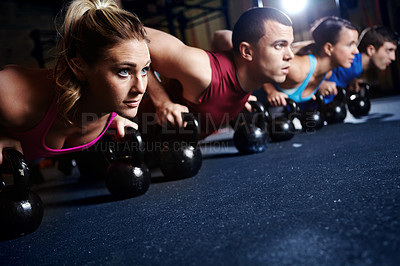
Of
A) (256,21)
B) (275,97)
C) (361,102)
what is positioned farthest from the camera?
(361,102)

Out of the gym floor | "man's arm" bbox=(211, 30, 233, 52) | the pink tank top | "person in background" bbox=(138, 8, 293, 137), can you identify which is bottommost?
the gym floor

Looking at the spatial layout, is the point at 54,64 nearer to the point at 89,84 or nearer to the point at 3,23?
the point at 89,84

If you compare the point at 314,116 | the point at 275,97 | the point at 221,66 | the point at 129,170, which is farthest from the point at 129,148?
the point at 314,116

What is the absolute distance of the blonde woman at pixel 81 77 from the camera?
2.27 ft

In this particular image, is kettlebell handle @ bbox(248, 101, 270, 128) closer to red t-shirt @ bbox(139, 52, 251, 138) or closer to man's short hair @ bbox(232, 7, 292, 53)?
red t-shirt @ bbox(139, 52, 251, 138)

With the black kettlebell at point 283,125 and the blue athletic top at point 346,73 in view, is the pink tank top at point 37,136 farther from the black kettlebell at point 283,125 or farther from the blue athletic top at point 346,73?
the blue athletic top at point 346,73

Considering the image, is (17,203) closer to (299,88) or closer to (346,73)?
(299,88)

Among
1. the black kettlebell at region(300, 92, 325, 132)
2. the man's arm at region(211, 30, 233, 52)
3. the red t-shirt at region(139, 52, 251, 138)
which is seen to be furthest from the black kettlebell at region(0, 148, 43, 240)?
the black kettlebell at region(300, 92, 325, 132)

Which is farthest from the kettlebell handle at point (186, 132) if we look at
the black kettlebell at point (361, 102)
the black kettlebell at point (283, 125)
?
the black kettlebell at point (361, 102)

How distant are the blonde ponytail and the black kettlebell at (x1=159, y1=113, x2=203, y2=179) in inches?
13.5

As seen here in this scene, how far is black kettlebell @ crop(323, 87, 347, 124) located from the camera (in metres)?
1.65

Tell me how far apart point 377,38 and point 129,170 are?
1510mm

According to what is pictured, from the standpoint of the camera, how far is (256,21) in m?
0.95

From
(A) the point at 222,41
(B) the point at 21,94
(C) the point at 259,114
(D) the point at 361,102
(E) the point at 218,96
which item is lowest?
(D) the point at 361,102
